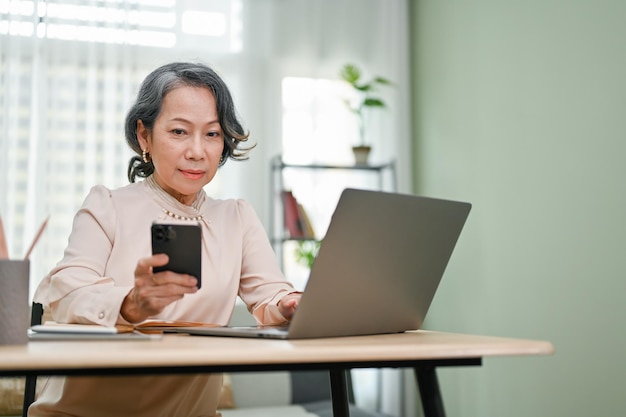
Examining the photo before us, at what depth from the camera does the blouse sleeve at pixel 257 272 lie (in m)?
1.56

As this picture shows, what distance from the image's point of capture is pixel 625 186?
100.0 inches

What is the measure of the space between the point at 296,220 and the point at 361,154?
0.52m

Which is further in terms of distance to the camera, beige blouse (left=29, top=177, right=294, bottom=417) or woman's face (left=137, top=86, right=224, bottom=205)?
woman's face (left=137, top=86, right=224, bottom=205)

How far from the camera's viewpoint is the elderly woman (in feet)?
4.22

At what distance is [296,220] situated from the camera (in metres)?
3.81

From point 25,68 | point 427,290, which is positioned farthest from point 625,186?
point 25,68

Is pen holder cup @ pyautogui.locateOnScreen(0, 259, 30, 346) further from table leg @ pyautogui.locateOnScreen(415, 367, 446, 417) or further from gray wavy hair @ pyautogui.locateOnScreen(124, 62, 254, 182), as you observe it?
gray wavy hair @ pyautogui.locateOnScreen(124, 62, 254, 182)

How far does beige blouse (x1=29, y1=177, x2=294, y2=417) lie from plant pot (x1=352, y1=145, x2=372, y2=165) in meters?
2.38

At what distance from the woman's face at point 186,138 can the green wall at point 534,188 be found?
1.61 m

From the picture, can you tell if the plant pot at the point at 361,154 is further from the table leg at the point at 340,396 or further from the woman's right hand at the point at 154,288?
the woman's right hand at the point at 154,288

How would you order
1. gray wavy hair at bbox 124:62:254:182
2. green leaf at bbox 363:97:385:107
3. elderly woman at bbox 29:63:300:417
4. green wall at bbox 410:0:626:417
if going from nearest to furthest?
elderly woman at bbox 29:63:300:417 < gray wavy hair at bbox 124:62:254:182 < green wall at bbox 410:0:626:417 < green leaf at bbox 363:97:385:107

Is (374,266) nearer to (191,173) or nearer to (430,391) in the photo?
(430,391)

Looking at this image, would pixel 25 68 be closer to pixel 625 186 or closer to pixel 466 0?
pixel 466 0

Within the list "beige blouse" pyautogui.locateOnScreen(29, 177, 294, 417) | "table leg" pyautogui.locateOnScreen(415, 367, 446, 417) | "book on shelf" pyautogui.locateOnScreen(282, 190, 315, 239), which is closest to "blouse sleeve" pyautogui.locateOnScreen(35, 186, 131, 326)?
"beige blouse" pyautogui.locateOnScreen(29, 177, 294, 417)
